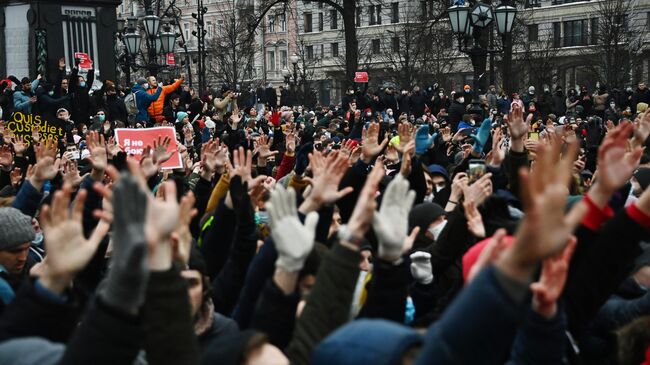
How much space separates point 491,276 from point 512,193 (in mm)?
3812

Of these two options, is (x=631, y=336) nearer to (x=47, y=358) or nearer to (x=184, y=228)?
(x=184, y=228)

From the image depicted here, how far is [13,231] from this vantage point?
200 inches

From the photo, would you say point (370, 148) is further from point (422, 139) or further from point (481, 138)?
point (422, 139)

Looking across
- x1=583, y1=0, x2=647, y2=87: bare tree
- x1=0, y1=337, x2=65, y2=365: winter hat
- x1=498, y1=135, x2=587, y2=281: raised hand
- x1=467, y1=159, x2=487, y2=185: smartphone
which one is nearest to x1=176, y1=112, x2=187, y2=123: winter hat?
x1=467, y1=159, x2=487, y2=185: smartphone

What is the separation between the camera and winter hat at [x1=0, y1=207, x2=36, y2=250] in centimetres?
506

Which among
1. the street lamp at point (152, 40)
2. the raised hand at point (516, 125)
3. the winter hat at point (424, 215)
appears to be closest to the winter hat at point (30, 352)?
the winter hat at point (424, 215)

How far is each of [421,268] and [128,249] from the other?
8.39ft

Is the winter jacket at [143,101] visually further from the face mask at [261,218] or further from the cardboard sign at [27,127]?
the face mask at [261,218]

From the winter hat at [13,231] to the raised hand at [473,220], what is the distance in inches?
95.0

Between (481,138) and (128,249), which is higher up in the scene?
(128,249)

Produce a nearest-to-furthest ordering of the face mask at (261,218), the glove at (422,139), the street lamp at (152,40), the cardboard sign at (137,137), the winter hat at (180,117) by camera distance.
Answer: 1. the face mask at (261,218)
2. the glove at (422,139)
3. the cardboard sign at (137,137)
4. the winter hat at (180,117)
5. the street lamp at (152,40)

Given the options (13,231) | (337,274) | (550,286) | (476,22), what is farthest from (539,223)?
(476,22)

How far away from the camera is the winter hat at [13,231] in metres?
5.06

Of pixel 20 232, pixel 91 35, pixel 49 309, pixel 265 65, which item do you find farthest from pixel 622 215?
pixel 265 65
